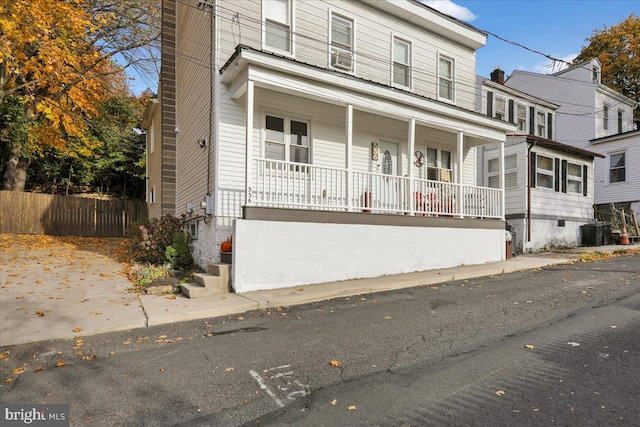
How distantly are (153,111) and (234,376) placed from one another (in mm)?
14773

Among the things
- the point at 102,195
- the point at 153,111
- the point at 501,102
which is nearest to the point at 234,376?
the point at 153,111

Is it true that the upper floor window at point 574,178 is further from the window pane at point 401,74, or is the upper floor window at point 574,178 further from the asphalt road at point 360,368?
the asphalt road at point 360,368

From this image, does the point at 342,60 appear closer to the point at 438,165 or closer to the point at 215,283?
the point at 438,165

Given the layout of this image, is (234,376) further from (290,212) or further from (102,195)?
(102,195)

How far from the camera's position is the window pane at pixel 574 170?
1577cm

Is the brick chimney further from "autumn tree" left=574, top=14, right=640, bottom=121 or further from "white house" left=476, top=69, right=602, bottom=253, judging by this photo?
"autumn tree" left=574, top=14, right=640, bottom=121

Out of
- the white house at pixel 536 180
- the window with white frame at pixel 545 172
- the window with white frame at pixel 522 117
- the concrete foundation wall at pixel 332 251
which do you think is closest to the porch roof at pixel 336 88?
the concrete foundation wall at pixel 332 251

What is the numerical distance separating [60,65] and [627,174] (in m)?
26.2

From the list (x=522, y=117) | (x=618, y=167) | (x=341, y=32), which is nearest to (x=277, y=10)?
(x=341, y=32)

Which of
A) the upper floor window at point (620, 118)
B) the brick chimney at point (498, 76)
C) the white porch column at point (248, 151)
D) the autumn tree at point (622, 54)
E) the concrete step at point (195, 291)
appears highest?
the autumn tree at point (622, 54)

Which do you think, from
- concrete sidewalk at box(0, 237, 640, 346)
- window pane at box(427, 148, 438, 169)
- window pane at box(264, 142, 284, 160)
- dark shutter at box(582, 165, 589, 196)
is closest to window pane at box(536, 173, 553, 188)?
dark shutter at box(582, 165, 589, 196)

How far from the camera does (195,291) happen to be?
22.5ft

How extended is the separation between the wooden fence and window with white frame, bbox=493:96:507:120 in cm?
1699

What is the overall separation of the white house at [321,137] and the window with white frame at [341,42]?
0.04m
